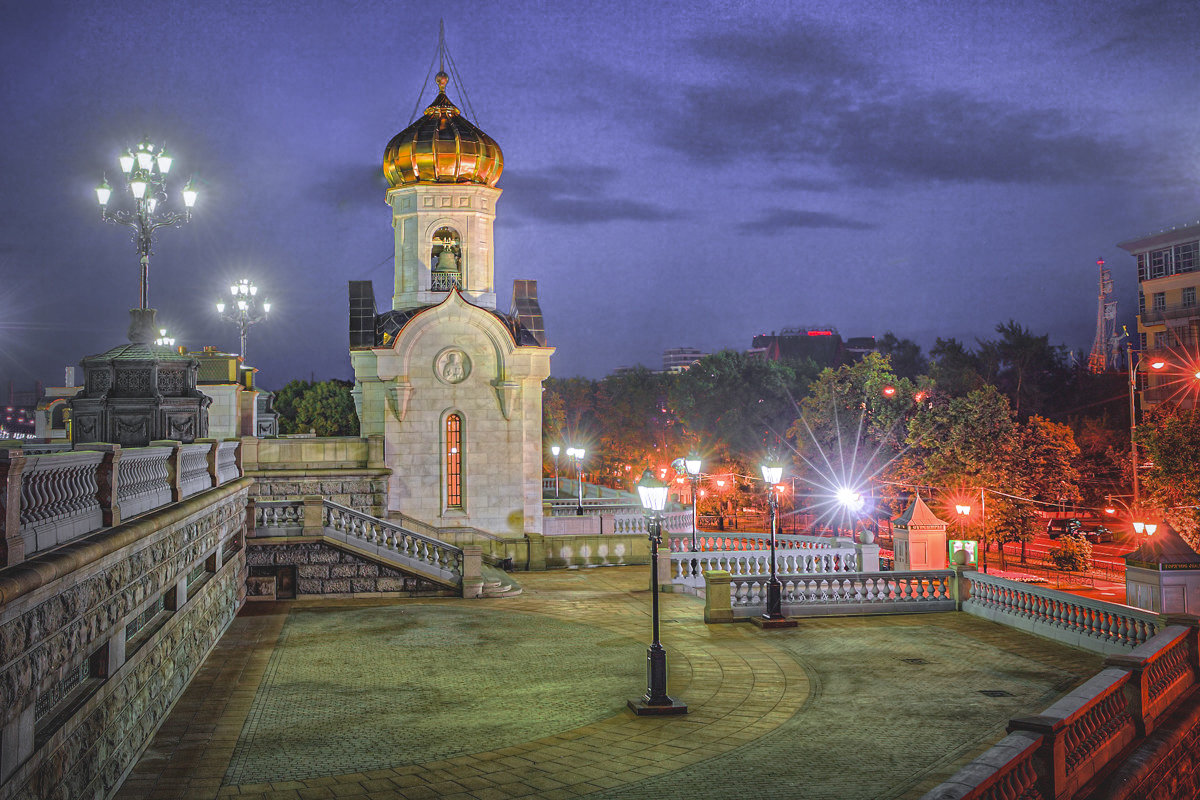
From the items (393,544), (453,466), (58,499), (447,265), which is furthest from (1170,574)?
(447,265)

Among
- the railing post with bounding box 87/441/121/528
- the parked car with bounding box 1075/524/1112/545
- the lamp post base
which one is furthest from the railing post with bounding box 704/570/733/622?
the parked car with bounding box 1075/524/1112/545

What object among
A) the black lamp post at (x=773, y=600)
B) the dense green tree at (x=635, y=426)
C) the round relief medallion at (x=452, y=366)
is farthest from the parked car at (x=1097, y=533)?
the black lamp post at (x=773, y=600)

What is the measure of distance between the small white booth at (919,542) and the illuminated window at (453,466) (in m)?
13.9

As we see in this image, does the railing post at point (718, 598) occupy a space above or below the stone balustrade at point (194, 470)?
below

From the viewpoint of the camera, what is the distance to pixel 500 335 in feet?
99.5

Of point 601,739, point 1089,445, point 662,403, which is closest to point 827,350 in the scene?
point 662,403

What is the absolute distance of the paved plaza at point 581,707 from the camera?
33.9 feet

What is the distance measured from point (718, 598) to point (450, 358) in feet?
46.0

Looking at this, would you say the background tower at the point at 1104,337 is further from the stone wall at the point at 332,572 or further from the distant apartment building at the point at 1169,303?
the stone wall at the point at 332,572

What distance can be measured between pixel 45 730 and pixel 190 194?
598 inches

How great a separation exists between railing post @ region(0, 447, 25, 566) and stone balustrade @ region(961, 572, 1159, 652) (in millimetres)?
15212

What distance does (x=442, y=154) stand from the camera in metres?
31.2

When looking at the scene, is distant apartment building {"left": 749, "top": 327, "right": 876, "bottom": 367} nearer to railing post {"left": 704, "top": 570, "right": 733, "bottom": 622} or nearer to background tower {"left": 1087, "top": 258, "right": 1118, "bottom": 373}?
background tower {"left": 1087, "top": 258, "right": 1118, "bottom": 373}

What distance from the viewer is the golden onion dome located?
31.2 m
